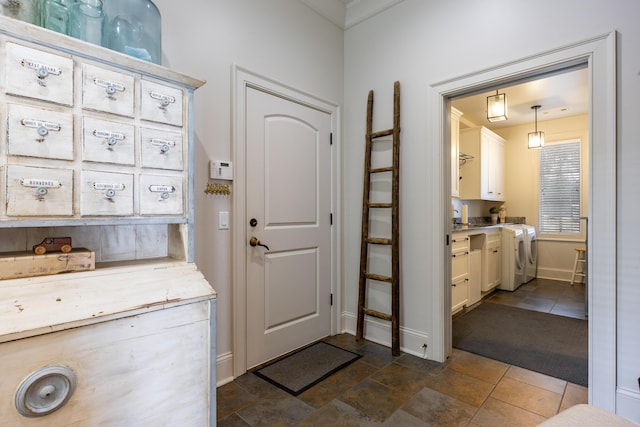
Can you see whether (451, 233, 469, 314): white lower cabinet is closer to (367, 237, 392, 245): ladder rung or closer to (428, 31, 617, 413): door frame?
(367, 237, 392, 245): ladder rung

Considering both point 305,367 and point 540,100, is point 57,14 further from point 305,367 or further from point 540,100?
point 540,100

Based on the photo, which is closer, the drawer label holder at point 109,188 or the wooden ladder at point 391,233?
the drawer label holder at point 109,188

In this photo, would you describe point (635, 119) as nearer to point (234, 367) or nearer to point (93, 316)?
point (93, 316)

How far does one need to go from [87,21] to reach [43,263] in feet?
3.50

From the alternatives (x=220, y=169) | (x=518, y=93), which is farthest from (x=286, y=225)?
(x=518, y=93)

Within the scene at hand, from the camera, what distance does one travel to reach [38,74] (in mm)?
1097

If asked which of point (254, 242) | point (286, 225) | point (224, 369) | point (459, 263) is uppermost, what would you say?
point (286, 225)

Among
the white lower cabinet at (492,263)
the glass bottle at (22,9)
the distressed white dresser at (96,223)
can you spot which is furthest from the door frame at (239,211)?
the white lower cabinet at (492,263)

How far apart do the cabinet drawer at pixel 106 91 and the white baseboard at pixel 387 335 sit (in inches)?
93.5

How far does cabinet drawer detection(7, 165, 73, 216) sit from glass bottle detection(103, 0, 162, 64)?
715mm

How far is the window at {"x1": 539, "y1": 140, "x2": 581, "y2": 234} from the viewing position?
5176mm

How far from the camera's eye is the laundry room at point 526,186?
4168 millimetres

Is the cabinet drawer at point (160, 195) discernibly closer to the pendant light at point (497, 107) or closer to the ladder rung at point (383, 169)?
the ladder rung at point (383, 169)

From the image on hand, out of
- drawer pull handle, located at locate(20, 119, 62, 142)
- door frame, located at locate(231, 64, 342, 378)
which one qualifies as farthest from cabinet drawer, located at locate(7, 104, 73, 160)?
door frame, located at locate(231, 64, 342, 378)
